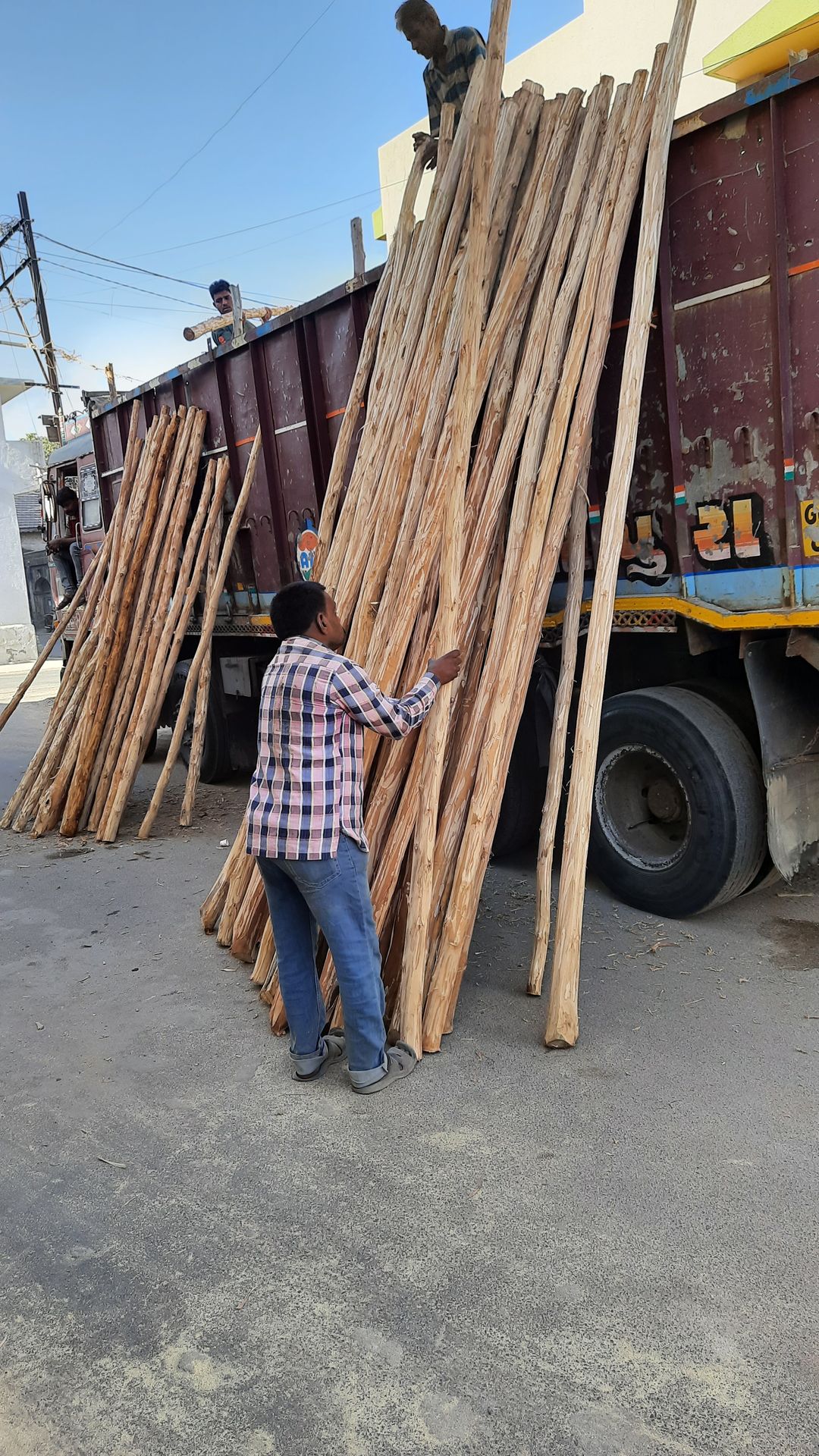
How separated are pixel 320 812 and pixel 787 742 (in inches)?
96.6

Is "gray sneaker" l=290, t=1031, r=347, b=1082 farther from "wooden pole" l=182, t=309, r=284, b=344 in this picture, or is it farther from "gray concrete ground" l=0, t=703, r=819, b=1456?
"wooden pole" l=182, t=309, r=284, b=344

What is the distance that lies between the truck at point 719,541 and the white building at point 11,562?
22666 millimetres

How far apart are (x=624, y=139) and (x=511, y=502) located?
65.5 inches

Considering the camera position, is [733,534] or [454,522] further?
[733,534]

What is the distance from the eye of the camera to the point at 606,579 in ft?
12.4

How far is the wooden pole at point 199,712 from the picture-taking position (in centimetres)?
744

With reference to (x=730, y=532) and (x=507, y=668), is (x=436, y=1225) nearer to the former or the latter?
(x=507, y=668)

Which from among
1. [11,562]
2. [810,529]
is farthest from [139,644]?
[11,562]

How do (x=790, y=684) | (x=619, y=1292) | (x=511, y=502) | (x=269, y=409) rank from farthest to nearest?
(x=269, y=409), (x=790, y=684), (x=511, y=502), (x=619, y=1292)

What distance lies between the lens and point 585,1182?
9.01 feet

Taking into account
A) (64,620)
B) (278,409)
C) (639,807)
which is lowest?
(639,807)

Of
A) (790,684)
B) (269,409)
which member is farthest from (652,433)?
(269,409)

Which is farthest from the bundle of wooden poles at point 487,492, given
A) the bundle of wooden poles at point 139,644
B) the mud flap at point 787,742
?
the bundle of wooden poles at point 139,644

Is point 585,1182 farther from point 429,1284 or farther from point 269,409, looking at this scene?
point 269,409
